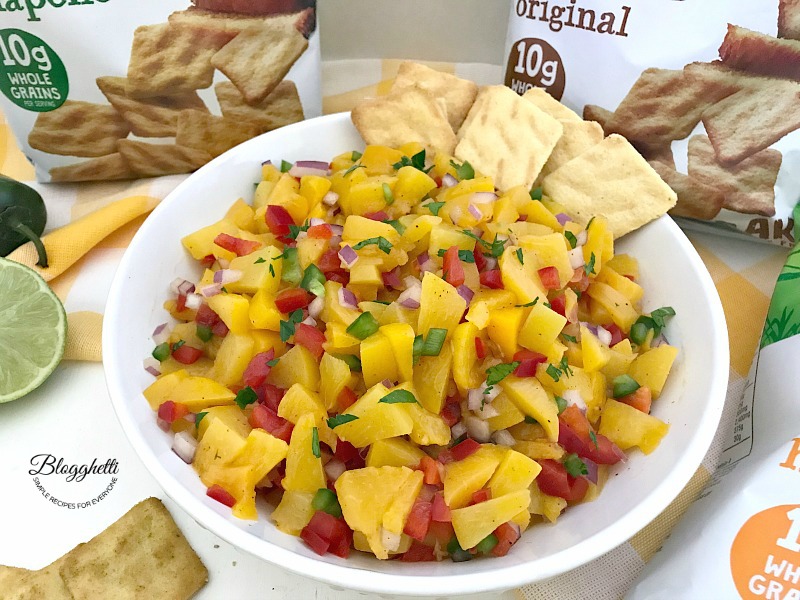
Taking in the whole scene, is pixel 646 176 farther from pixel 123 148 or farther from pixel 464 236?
pixel 123 148

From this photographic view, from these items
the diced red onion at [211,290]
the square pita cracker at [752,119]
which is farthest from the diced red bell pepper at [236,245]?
the square pita cracker at [752,119]

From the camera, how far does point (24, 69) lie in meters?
1.99

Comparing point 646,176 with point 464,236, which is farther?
point 646,176

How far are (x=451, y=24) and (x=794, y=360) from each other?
1.83 meters

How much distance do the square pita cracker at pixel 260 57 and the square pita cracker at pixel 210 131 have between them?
0.40 ft

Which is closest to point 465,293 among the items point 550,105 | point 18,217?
point 550,105

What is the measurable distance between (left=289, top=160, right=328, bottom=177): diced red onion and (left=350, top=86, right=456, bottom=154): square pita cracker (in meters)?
Result: 0.18

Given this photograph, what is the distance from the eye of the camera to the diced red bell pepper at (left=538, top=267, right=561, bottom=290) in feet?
4.92

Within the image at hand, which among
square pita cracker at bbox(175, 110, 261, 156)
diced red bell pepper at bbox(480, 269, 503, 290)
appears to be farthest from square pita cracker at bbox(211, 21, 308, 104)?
diced red bell pepper at bbox(480, 269, 503, 290)

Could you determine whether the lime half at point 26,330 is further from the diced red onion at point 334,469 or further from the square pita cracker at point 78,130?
the diced red onion at point 334,469

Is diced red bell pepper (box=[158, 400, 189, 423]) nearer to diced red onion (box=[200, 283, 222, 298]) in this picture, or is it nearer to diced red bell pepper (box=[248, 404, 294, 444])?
diced red bell pepper (box=[248, 404, 294, 444])

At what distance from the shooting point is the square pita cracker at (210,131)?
2170 mm

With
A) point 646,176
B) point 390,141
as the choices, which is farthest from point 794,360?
point 390,141

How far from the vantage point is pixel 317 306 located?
149cm
